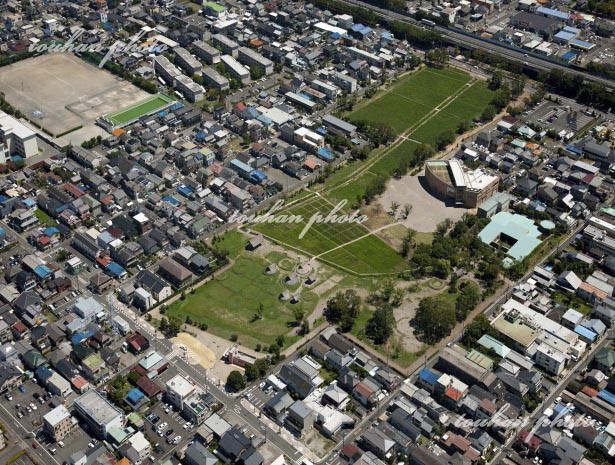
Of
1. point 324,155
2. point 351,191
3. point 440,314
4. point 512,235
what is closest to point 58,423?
point 440,314

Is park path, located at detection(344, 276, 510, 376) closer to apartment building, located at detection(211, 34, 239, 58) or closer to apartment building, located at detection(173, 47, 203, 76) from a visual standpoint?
apartment building, located at detection(173, 47, 203, 76)

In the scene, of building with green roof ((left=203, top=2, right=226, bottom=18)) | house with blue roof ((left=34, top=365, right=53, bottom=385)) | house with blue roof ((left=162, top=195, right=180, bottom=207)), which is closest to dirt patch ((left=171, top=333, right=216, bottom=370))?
house with blue roof ((left=34, top=365, right=53, bottom=385))

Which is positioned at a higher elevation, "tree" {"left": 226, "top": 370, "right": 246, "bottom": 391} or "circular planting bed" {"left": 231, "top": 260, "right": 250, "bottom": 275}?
"tree" {"left": 226, "top": 370, "right": 246, "bottom": 391}

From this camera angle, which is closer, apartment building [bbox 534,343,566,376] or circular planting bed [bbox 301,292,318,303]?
apartment building [bbox 534,343,566,376]

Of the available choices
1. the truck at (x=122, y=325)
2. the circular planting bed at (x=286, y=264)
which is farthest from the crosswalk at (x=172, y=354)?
the circular planting bed at (x=286, y=264)

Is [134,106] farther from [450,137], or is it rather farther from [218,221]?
[450,137]

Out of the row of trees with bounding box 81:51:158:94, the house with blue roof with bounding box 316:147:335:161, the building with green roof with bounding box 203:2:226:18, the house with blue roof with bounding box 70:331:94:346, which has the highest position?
the building with green roof with bounding box 203:2:226:18
